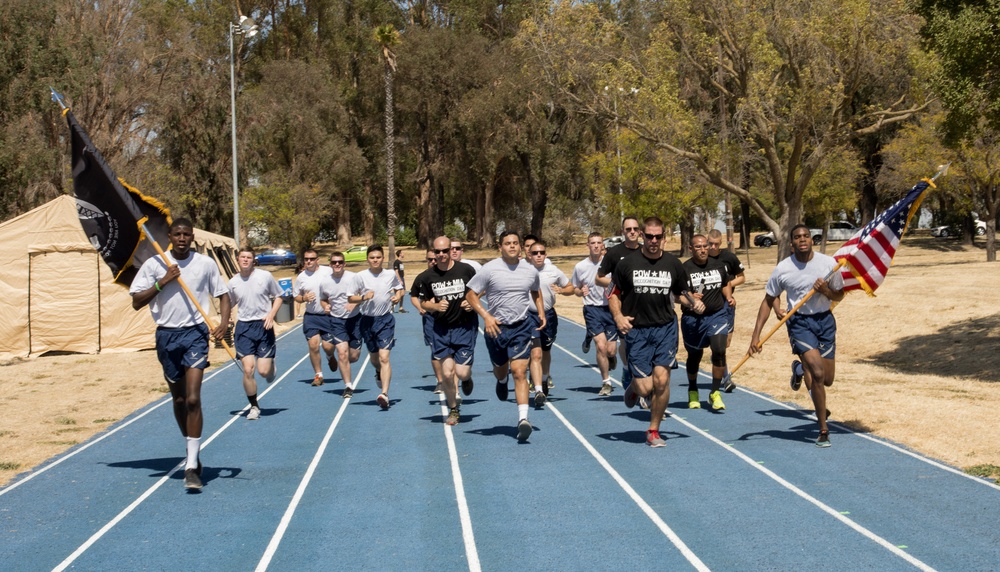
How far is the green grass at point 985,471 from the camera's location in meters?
8.33

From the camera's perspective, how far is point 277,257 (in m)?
62.5

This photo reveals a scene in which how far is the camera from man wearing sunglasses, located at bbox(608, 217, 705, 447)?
9.35m

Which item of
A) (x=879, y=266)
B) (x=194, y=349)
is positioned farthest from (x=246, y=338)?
(x=879, y=266)

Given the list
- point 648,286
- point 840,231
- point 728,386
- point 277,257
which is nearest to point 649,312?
point 648,286

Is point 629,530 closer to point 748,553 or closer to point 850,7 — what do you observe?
point 748,553

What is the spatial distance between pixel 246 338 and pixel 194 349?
430 centimetres

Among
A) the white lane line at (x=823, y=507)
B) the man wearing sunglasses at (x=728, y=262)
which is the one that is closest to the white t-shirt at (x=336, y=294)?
the white lane line at (x=823, y=507)

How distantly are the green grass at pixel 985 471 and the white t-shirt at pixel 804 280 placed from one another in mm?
1971

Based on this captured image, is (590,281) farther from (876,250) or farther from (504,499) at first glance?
(504,499)

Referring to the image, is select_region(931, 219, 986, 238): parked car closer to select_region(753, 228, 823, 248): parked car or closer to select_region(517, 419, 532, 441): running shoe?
select_region(753, 228, 823, 248): parked car

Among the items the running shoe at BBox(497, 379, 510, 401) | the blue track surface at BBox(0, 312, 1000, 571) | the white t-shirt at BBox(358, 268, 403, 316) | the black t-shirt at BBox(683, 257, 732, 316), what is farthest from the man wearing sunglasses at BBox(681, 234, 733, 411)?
the white t-shirt at BBox(358, 268, 403, 316)

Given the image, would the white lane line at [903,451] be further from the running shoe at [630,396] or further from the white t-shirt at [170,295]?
the white t-shirt at [170,295]

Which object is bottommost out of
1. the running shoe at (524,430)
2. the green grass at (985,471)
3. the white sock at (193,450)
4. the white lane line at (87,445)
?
the white lane line at (87,445)

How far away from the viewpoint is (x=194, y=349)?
8.30m
